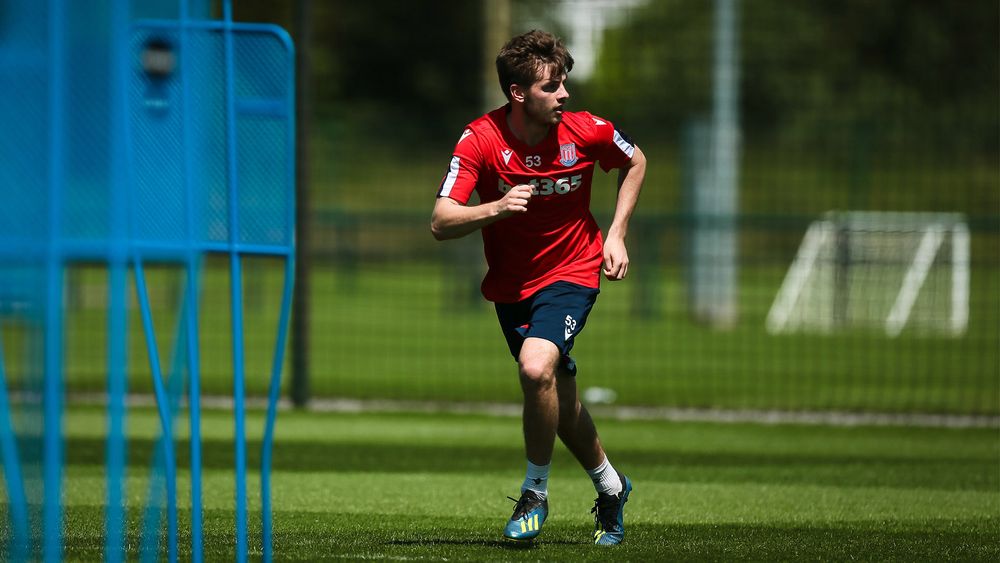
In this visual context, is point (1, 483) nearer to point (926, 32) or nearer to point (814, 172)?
point (814, 172)

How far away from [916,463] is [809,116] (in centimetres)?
1303

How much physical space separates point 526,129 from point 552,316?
77cm

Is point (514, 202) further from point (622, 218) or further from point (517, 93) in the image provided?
point (622, 218)

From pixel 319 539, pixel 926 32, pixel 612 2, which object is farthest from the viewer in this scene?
pixel 926 32

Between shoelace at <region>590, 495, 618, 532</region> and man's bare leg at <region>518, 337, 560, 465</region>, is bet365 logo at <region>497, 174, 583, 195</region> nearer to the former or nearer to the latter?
man's bare leg at <region>518, 337, 560, 465</region>

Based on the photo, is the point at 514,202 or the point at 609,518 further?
the point at 609,518

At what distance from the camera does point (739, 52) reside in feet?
94.9

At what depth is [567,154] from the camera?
6145 millimetres

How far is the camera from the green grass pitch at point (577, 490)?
6.09 metres

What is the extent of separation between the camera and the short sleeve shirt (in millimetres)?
6078

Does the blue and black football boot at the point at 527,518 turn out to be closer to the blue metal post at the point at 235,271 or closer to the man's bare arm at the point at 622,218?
the man's bare arm at the point at 622,218

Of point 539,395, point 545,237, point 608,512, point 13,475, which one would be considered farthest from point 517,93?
point 13,475

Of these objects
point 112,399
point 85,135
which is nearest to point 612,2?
point 85,135

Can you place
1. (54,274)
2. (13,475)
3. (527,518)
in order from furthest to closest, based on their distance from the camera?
(527,518), (13,475), (54,274)
